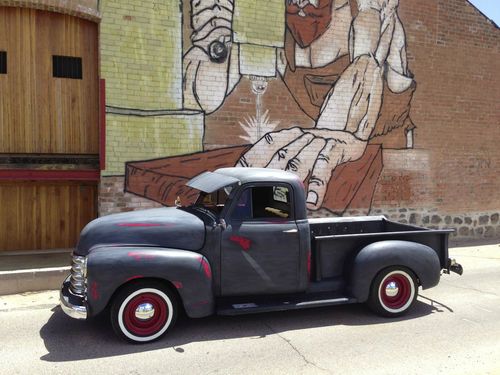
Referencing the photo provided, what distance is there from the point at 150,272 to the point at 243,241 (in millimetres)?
1065

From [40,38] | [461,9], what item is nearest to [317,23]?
[461,9]

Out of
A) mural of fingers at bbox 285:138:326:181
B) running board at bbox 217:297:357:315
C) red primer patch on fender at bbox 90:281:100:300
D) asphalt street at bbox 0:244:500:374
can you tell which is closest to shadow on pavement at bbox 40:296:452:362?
asphalt street at bbox 0:244:500:374

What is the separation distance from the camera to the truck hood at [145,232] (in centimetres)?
465

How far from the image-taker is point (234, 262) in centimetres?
486

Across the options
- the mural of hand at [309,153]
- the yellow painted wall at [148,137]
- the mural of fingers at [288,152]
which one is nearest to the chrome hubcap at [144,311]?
the yellow painted wall at [148,137]

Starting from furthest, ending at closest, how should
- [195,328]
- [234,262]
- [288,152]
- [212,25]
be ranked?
[288,152], [212,25], [195,328], [234,262]

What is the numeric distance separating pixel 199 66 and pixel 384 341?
234 inches

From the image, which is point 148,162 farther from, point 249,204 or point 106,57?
point 249,204

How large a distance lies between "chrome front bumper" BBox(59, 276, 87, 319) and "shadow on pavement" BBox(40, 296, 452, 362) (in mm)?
336

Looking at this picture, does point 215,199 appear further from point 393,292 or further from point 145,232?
point 393,292

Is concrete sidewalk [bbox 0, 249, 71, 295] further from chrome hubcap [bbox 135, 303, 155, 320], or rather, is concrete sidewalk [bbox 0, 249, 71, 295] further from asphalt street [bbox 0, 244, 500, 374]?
chrome hubcap [bbox 135, 303, 155, 320]

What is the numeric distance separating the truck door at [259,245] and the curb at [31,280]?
9.55ft

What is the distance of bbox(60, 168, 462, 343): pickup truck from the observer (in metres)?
4.46

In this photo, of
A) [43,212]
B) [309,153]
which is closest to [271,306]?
[309,153]
